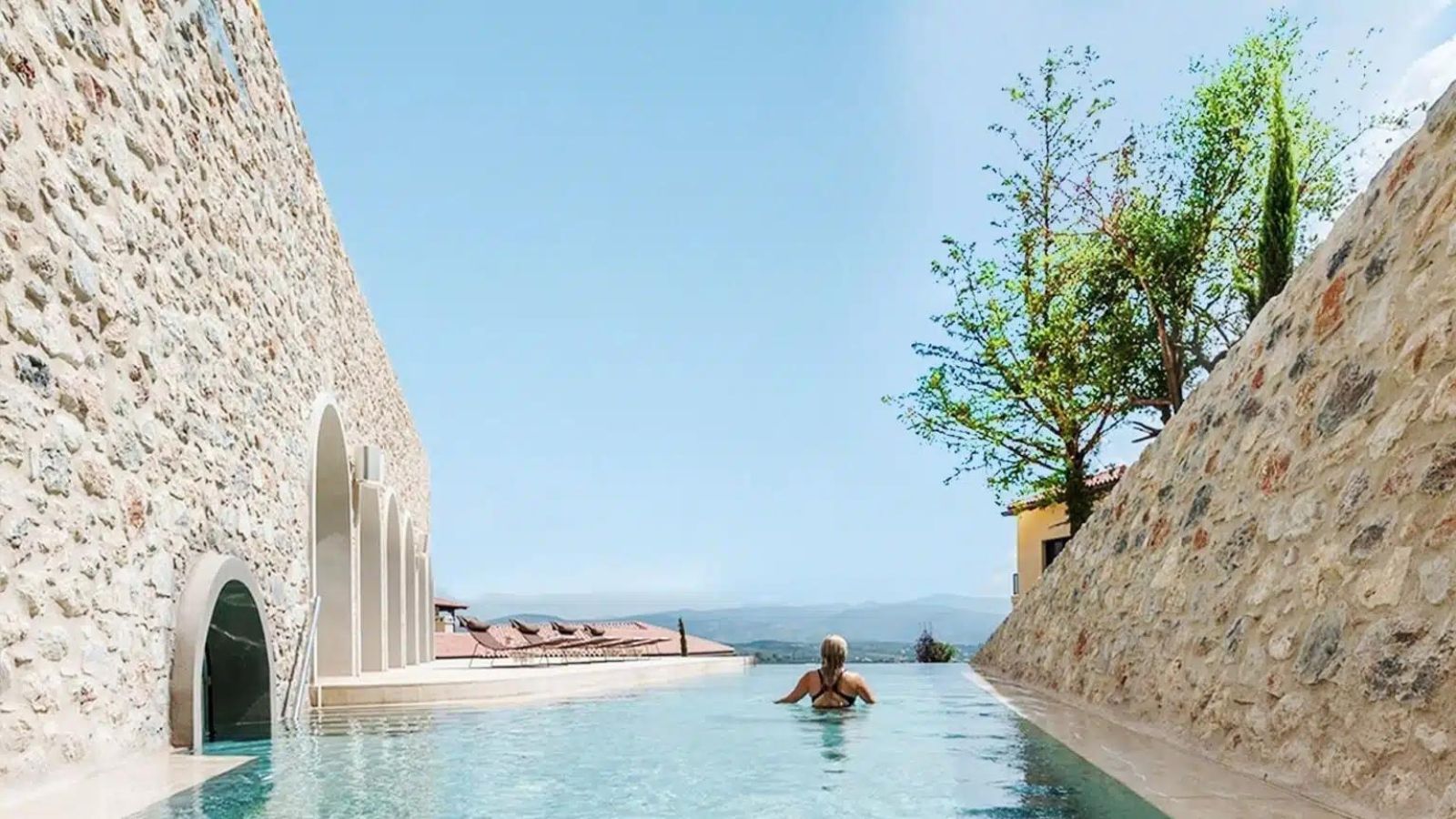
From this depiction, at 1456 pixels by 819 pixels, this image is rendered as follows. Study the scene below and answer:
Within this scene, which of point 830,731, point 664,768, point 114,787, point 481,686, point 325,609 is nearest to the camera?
point 114,787

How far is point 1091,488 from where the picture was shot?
77.3 feet

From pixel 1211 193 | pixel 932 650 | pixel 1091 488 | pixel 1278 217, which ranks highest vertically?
pixel 1211 193

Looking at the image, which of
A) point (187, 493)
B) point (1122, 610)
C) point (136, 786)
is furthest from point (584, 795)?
point (1122, 610)

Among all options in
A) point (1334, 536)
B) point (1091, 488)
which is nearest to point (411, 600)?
point (1091, 488)

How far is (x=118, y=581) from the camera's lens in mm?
5902

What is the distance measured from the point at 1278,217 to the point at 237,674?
14.4m

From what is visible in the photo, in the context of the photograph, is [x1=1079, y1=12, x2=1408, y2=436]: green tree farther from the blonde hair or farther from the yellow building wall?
the blonde hair

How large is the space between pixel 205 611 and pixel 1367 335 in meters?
6.78

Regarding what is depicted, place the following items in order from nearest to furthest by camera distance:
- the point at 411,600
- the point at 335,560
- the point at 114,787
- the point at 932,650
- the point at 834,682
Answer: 1. the point at 114,787
2. the point at 834,682
3. the point at 335,560
4. the point at 411,600
5. the point at 932,650

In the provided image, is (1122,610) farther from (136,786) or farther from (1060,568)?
(136,786)

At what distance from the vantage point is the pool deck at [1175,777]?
14.6ft

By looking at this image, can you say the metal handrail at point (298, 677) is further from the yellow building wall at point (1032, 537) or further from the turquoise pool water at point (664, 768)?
the yellow building wall at point (1032, 537)

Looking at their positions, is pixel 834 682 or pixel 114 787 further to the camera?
pixel 834 682

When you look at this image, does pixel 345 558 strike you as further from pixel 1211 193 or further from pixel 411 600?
pixel 1211 193
